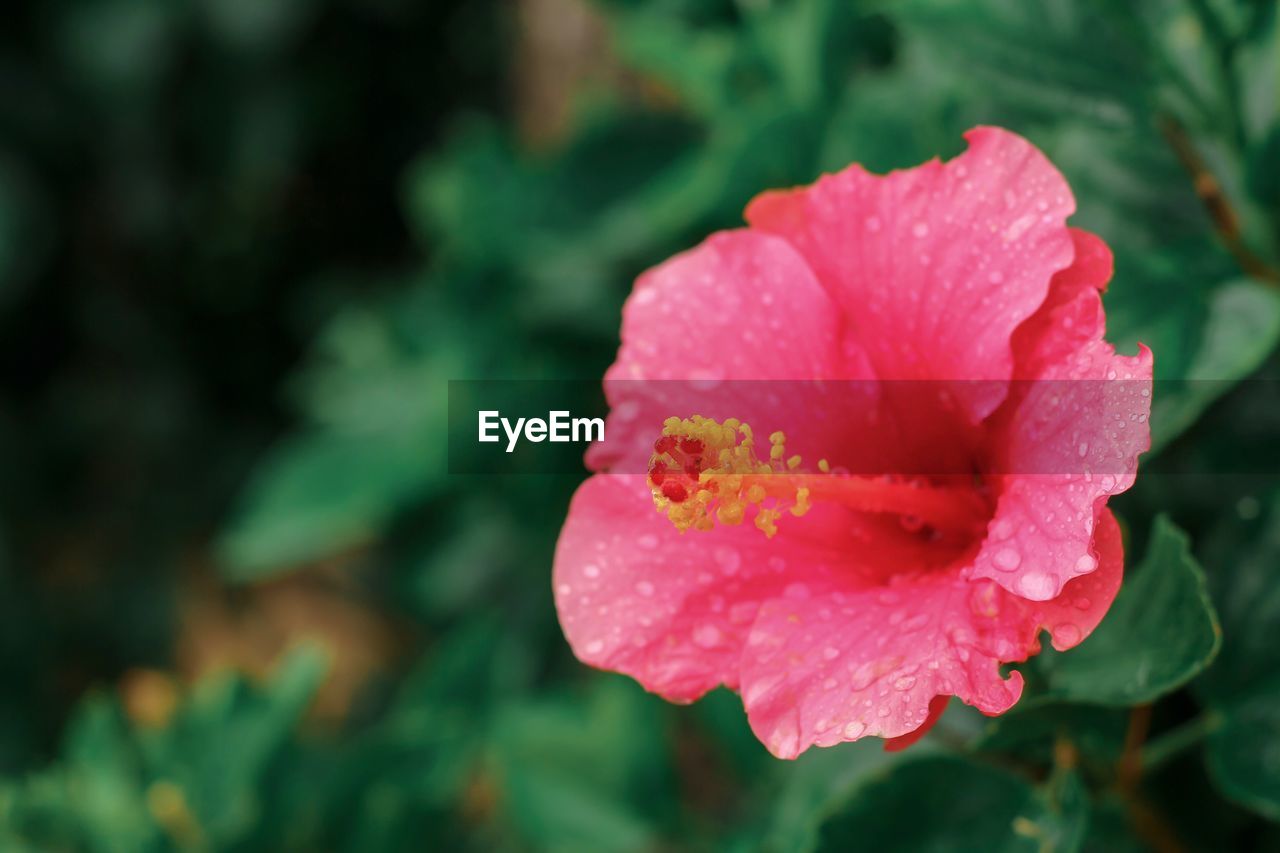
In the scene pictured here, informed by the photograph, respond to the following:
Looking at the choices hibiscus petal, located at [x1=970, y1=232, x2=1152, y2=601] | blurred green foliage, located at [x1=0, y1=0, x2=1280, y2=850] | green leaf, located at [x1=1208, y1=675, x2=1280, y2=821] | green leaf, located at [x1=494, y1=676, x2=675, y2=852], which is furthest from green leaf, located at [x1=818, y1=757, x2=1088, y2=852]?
green leaf, located at [x1=494, y1=676, x2=675, y2=852]

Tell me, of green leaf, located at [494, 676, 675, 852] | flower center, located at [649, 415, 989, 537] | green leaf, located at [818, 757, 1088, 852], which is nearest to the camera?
flower center, located at [649, 415, 989, 537]

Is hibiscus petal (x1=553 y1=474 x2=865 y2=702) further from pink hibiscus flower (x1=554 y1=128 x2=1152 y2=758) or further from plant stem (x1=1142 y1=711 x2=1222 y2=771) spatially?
plant stem (x1=1142 y1=711 x2=1222 y2=771)

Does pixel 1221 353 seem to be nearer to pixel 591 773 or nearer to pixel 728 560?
pixel 728 560

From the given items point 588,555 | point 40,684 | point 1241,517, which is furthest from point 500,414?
point 40,684

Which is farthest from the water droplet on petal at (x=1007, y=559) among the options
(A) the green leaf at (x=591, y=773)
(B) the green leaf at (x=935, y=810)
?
(A) the green leaf at (x=591, y=773)

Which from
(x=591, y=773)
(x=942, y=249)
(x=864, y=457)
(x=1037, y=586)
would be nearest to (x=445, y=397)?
(x=591, y=773)

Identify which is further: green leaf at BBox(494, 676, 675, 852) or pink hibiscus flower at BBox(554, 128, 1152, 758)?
green leaf at BBox(494, 676, 675, 852)

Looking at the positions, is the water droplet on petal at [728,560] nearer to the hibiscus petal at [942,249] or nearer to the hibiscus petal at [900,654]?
the hibiscus petal at [900,654]

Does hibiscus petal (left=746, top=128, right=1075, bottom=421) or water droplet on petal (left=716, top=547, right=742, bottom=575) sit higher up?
hibiscus petal (left=746, top=128, right=1075, bottom=421)
